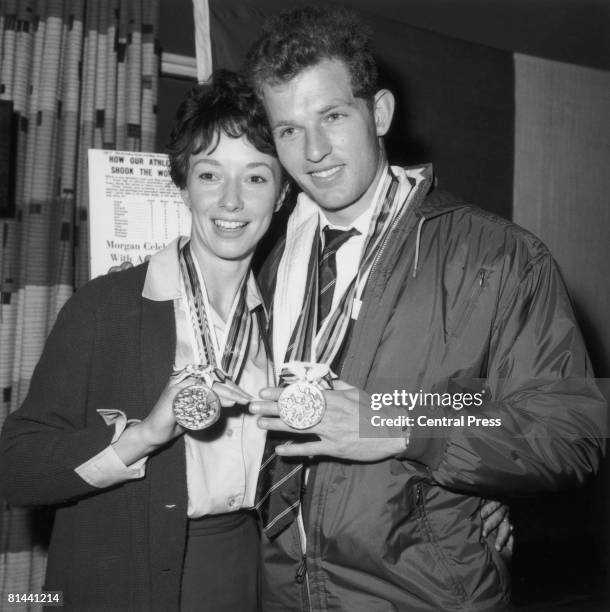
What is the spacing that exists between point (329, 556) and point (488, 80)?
2.89 meters

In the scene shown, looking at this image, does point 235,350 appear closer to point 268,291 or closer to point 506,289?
point 268,291

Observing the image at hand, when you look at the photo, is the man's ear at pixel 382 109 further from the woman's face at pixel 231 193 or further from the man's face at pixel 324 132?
the woman's face at pixel 231 193

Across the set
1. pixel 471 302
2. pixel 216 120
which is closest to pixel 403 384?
pixel 471 302

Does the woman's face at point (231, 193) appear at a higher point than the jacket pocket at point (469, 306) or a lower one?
higher

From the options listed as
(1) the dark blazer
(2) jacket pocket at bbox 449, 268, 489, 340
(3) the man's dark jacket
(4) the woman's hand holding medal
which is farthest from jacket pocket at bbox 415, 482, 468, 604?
(1) the dark blazer

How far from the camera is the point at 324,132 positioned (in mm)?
1713

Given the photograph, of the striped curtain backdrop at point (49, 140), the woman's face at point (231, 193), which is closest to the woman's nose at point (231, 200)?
the woman's face at point (231, 193)

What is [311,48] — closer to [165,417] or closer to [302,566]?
[165,417]

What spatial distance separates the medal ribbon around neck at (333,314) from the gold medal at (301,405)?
0.80 ft

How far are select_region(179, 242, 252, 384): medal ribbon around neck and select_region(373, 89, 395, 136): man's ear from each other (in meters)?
0.73

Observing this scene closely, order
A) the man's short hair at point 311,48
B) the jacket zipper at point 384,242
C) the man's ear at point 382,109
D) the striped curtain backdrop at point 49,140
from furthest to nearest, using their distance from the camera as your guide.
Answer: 1. the striped curtain backdrop at point 49,140
2. the man's ear at point 382,109
3. the man's short hair at point 311,48
4. the jacket zipper at point 384,242

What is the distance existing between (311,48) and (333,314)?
79cm

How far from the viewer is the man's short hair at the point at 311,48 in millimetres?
1690

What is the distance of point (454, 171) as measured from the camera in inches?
127
